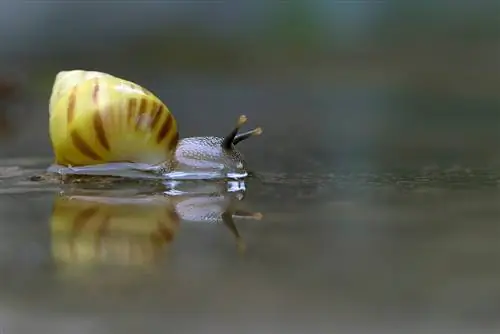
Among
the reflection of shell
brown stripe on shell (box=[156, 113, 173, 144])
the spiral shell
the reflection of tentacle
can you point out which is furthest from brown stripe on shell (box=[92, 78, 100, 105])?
the reflection of tentacle

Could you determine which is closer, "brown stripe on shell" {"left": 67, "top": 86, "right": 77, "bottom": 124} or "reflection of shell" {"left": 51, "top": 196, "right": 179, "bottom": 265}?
"reflection of shell" {"left": 51, "top": 196, "right": 179, "bottom": 265}

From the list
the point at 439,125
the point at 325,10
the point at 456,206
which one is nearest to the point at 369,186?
the point at 456,206

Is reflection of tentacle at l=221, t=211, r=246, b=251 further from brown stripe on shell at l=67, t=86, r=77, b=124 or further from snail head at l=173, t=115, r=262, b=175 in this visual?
brown stripe on shell at l=67, t=86, r=77, b=124

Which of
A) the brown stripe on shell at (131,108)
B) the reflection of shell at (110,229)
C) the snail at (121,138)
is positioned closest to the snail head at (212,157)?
the snail at (121,138)

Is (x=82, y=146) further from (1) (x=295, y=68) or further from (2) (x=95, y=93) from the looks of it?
(1) (x=295, y=68)

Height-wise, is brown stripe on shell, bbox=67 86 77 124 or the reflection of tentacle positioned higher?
brown stripe on shell, bbox=67 86 77 124
